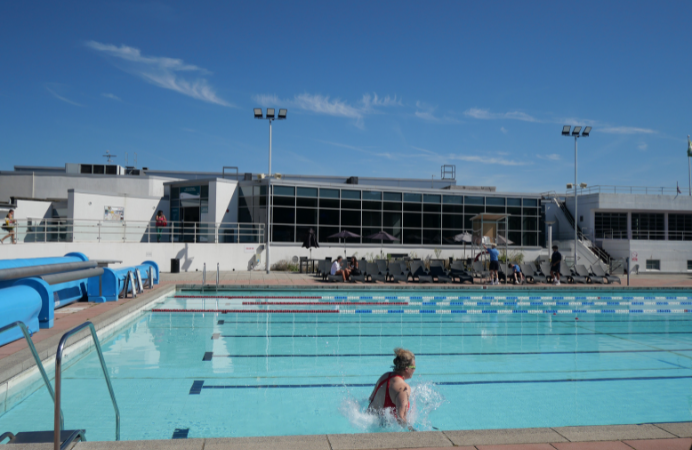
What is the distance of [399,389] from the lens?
4.45m

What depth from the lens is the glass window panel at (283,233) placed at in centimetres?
2327

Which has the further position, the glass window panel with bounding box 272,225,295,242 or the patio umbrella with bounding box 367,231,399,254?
the glass window panel with bounding box 272,225,295,242

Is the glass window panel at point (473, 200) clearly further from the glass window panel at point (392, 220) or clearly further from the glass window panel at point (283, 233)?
the glass window panel at point (283, 233)

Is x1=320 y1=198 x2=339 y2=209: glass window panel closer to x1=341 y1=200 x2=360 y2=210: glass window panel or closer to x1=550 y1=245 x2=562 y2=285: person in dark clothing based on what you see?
x1=341 y1=200 x2=360 y2=210: glass window panel

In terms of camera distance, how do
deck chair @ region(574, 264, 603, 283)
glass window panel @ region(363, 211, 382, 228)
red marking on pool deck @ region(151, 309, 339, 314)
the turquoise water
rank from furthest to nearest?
glass window panel @ region(363, 211, 382, 228) < deck chair @ region(574, 264, 603, 283) < red marking on pool deck @ region(151, 309, 339, 314) < the turquoise water

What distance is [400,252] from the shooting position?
25016 mm

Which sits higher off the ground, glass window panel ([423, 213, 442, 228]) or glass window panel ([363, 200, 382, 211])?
glass window panel ([363, 200, 382, 211])

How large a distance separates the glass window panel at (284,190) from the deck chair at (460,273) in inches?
346

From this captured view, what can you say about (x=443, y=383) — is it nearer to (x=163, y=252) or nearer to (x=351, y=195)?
(x=163, y=252)

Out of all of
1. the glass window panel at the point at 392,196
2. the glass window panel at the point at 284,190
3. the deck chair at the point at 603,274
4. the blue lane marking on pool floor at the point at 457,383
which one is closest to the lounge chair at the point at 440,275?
the deck chair at the point at 603,274

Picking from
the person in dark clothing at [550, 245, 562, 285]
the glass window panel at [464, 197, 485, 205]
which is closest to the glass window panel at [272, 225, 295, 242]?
the glass window panel at [464, 197, 485, 205]

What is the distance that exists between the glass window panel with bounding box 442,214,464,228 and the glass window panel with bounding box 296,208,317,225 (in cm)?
746

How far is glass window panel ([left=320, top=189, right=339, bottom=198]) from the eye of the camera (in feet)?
80.2

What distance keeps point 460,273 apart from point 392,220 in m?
7.16
